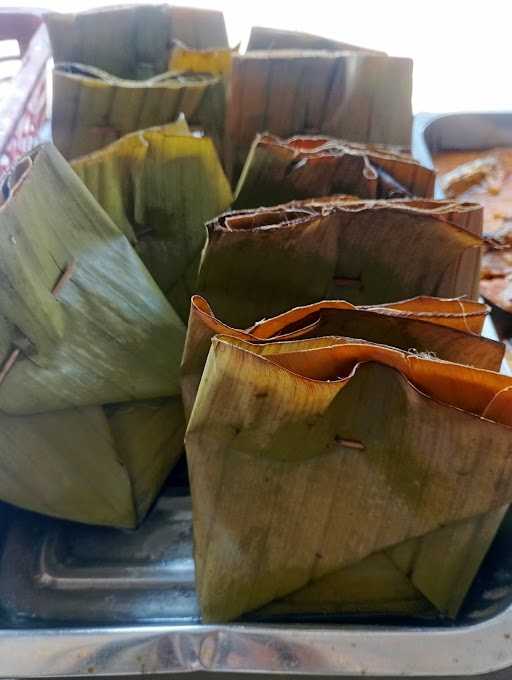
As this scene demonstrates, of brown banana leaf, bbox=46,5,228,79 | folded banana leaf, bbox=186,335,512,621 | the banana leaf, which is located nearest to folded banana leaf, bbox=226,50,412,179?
the banana leaf

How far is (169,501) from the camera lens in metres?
0.79

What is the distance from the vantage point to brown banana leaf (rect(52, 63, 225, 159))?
100 centimetres

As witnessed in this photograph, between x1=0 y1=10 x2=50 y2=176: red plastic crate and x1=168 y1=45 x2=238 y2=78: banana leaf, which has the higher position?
x1=168 y1=45 x2=238 y2=78: banana leaf

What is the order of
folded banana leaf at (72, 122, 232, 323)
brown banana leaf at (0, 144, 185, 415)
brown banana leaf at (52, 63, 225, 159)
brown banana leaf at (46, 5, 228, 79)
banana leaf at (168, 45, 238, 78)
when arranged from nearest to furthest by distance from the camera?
brown banana leaf at (0, 144, 185, 415) → folded banana leaf at (72, 122, 232, 323) → brown banana leaf at (52, 63, 225, 159) → banana leaf at (168, 45, 238, 78) → brown banana leaf at (46, 5, 228, 79)

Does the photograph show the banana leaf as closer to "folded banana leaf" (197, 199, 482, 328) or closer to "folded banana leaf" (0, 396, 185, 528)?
"folded banana leaf" (197, 199, 482, 328)

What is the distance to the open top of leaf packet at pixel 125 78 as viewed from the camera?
1002mm

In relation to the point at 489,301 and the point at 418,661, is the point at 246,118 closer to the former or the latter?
the point at 489,301

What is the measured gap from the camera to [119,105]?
3.31 ft

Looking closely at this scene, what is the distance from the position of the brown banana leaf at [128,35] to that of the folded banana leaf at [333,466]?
0.96m

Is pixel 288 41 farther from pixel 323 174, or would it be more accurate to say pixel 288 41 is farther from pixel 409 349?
pixel 409 349

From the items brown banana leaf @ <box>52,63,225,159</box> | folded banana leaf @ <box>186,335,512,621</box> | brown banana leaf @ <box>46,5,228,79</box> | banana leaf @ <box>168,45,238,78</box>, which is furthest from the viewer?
brown banana leaf @ <box>46,5,228,79</box>

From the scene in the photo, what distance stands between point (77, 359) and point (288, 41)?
0.88 metres

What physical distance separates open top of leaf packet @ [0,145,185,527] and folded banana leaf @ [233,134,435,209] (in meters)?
0.20

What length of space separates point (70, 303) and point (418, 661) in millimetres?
460
